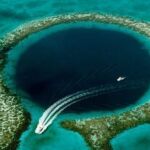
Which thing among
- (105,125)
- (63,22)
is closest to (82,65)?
(105,125)

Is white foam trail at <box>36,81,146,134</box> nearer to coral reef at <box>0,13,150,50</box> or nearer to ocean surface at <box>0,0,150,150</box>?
ocean surface at <box>0,0,150,150</box>

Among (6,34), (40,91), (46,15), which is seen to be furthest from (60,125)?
(46,15)

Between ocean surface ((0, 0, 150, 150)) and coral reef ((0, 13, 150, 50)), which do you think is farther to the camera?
coral reef ((0, 13, 150, 50))

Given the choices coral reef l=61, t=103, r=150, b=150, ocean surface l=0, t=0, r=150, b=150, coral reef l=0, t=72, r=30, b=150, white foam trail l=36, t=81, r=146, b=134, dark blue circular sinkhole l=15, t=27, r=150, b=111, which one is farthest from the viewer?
dark blue circular sinkhole l=15, t=27, r=150, b=111

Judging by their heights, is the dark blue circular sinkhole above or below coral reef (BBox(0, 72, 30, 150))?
above

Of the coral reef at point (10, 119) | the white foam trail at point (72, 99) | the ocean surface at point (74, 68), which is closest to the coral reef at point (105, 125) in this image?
the ocean surface at point (74, 68)

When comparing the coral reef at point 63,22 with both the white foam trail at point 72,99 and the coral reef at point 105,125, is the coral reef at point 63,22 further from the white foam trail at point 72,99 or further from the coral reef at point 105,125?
the coral reef at point 105,125

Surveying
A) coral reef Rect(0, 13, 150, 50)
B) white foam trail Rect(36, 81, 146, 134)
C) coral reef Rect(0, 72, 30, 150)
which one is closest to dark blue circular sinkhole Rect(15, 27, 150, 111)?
white foam trail Rect(36, 81, 146, 134)
